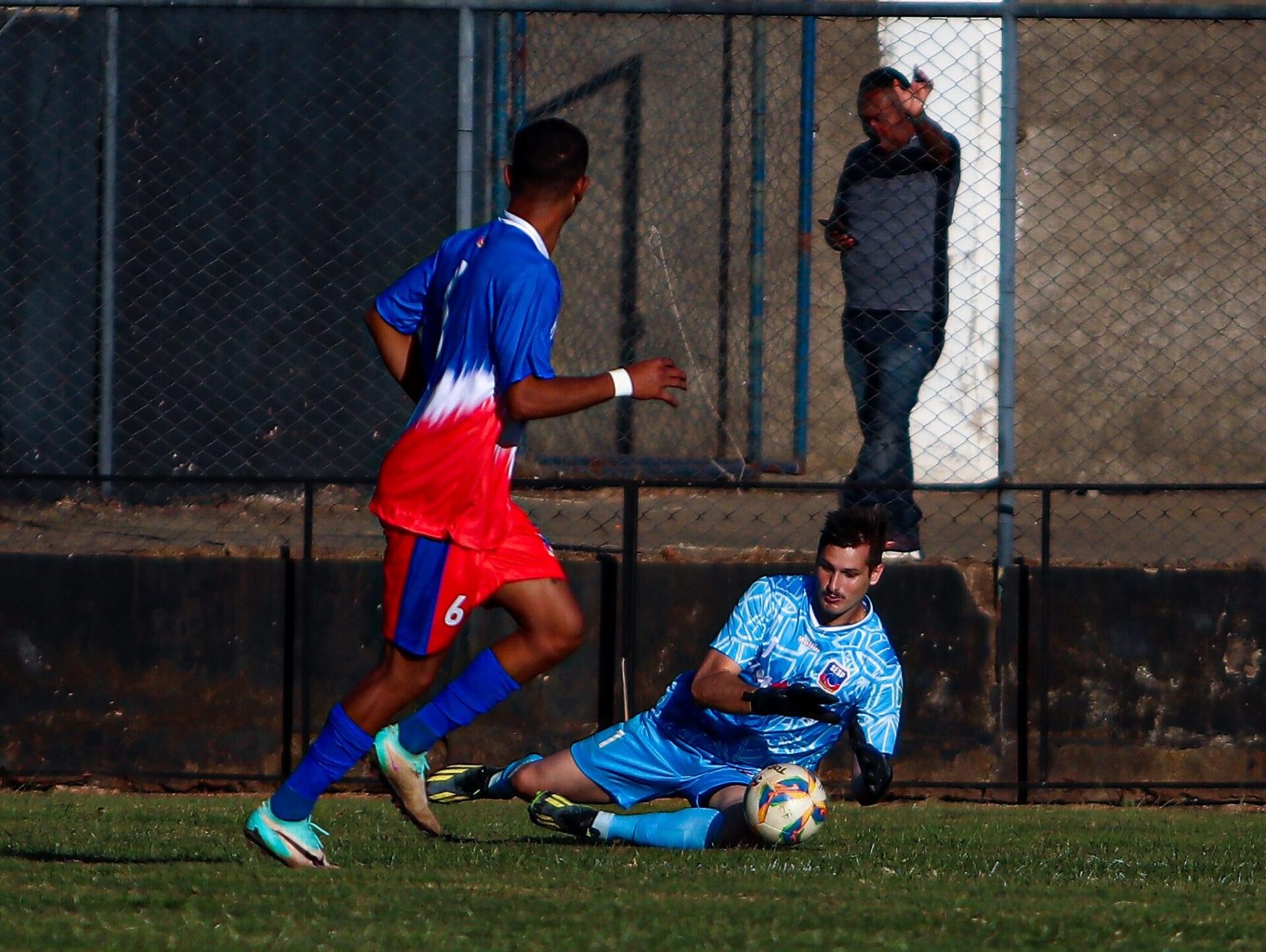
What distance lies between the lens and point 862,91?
8.49 m

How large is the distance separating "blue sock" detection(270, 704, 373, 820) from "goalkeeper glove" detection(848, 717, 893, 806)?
154cm

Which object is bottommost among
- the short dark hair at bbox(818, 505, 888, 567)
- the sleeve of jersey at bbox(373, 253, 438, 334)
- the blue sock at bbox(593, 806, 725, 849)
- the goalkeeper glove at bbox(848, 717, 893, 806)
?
the blue sock at bbox(593, 806, 725, 849)

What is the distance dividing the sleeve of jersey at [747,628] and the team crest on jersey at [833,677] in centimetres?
24

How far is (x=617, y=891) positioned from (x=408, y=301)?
1727 mm

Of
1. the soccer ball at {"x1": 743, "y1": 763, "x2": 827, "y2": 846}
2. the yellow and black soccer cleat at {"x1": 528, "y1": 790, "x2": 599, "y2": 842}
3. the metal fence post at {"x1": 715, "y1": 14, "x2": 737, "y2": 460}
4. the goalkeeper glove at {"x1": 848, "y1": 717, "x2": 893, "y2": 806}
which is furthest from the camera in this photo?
the metal fence post at {"x1": 715, "y1": 14, "x2": 737, "y2": 460}

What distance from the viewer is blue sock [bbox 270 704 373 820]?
523 cm

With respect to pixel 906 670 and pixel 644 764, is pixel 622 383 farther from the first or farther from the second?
pixel 906 670

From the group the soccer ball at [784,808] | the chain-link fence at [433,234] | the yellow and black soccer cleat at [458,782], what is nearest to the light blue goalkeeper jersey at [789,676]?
the soccer ball at [784,808]

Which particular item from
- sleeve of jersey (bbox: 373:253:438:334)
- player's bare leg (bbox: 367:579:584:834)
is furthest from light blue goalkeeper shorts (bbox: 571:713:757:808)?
sleeve of jersey (bbox: 373:253:438:334)

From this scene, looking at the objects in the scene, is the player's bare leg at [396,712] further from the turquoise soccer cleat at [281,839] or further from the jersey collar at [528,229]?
the jersey collar at [528,229]

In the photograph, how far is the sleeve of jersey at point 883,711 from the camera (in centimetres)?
616

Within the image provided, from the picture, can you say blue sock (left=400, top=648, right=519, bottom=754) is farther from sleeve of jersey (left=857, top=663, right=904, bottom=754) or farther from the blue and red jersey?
sleeve of jersey (left=857, top=663, right=904, bottom=754)

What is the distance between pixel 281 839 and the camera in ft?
17.1

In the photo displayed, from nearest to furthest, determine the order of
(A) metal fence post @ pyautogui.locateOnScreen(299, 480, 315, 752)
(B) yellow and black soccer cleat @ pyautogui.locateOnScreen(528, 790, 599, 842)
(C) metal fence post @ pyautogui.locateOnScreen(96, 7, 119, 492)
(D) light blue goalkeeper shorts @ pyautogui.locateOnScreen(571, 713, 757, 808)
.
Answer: (B) yellow and black soccer cleat @ pyautogui.locateOnScreen(528, 790, 599, 842)
(D) light blue goalkeeper shorts @ pyautogui.locateOnScreen(571, 713, 757, 808)
(A) metal fence post @ pyautogui.locateOnScreen(299, 480, 315, 752)
(C) metal fence post @ pyautogui.locateOnScreen(96, 7, 119, 492)
